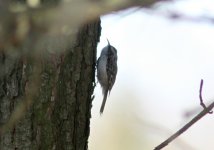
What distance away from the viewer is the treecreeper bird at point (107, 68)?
2.04m

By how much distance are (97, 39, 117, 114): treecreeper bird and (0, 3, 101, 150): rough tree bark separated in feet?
1.81

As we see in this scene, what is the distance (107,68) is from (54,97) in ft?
2.48

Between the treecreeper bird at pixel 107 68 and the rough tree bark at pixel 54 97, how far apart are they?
0.55 metres

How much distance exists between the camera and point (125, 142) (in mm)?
3773

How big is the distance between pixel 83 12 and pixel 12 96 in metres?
0.86

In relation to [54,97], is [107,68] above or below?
below

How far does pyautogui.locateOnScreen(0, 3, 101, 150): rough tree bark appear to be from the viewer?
1276mm

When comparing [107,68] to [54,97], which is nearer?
[54,97]

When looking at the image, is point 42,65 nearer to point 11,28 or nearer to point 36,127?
point 36,127

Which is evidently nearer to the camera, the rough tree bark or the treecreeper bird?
the rough tree bark

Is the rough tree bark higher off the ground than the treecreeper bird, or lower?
higher

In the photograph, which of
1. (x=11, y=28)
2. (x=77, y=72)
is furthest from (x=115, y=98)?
(x=11, y=28)

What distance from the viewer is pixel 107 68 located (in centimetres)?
209

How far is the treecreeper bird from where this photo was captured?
6.68ft
